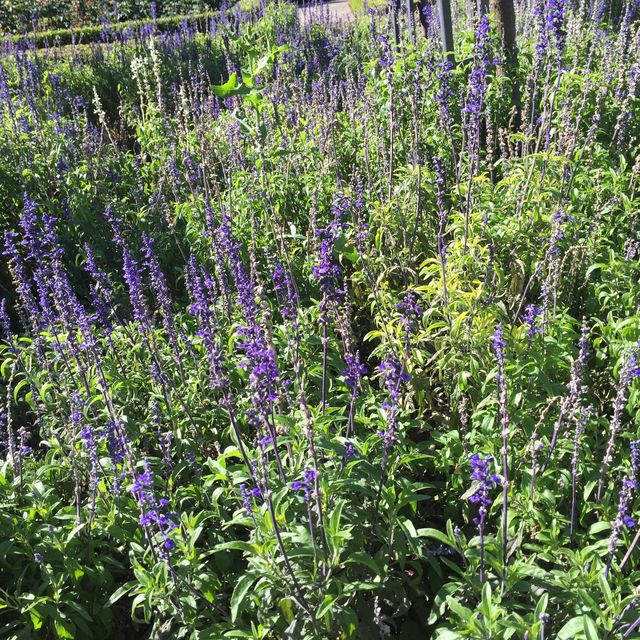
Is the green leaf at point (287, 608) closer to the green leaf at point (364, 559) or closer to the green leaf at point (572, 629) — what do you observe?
the green leaf at point (364, 559)

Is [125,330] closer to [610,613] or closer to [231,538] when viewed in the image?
[231,538]

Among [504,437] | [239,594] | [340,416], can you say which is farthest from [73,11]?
[504,437]

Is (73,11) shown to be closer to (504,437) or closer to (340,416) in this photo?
(340,416)

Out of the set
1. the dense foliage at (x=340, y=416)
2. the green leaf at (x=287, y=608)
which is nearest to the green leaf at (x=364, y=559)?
the dense foliage at (x=340, y=416)

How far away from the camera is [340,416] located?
3.36 m

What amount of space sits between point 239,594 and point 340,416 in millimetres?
1070

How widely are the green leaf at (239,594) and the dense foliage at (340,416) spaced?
15 millimetres

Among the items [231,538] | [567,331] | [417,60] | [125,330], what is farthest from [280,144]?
[231,538]

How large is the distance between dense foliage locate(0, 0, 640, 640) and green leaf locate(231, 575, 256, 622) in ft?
0.05

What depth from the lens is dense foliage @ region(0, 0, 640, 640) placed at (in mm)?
2625

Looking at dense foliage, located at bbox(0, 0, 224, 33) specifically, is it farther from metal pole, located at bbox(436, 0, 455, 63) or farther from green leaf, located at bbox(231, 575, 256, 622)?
green leaf, located at bbox(231, 575, 256, 622)

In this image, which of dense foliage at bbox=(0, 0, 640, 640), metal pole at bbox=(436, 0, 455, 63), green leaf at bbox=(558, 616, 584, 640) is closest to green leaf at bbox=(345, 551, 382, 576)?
dense foliage at bbox=(0, 0, 640, 640)

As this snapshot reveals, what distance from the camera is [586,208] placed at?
16.8 ft

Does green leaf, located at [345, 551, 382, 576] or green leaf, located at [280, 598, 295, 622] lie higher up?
green leaf, located at [345, 551, 382, 576]
